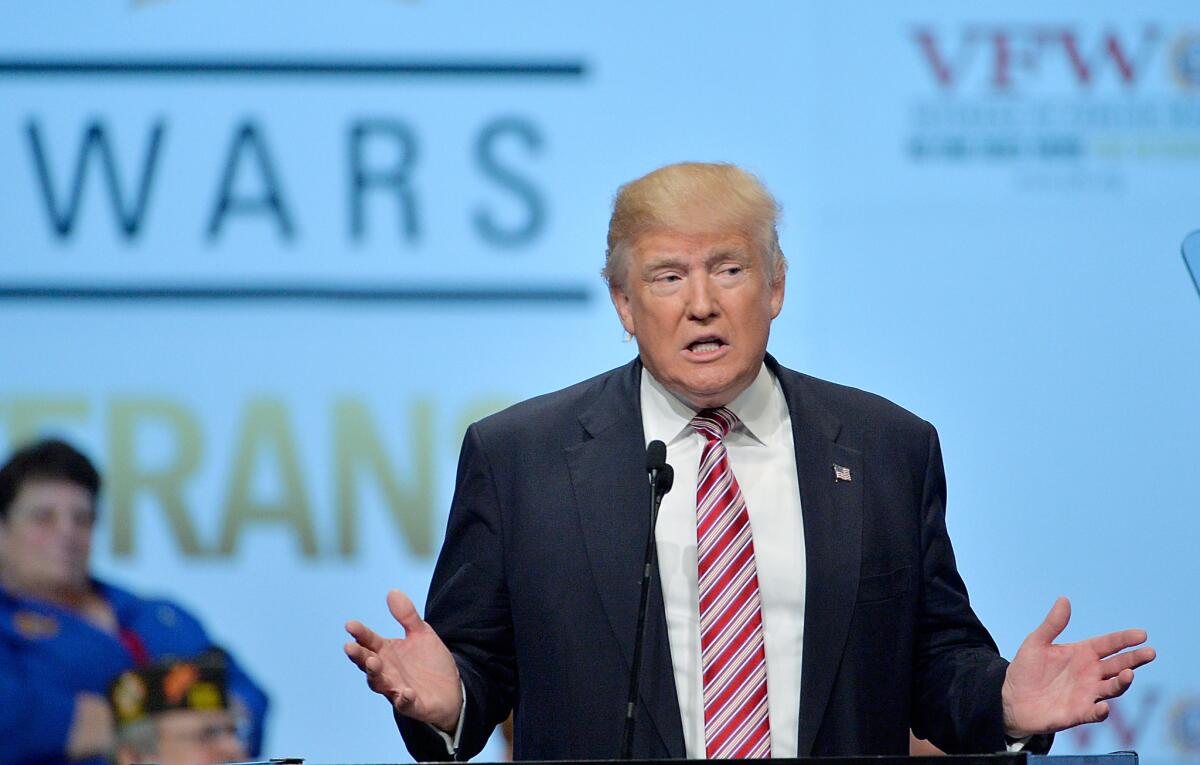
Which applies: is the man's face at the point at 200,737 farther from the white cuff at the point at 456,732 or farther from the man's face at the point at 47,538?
the white cuff at the point at 456,732

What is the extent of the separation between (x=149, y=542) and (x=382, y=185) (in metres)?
1.09

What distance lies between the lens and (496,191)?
391 cm

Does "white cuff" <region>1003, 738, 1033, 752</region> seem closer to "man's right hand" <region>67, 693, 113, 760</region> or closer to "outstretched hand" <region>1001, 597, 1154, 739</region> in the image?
"outstretched hand" <region>1001, 597, 1154, 739</region>

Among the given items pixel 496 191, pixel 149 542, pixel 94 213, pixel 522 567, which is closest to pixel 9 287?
pixel 94 213

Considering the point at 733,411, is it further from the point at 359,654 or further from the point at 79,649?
the point at 79,649

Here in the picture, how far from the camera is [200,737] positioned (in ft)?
12.3

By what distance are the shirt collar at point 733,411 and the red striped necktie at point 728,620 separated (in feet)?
0.23

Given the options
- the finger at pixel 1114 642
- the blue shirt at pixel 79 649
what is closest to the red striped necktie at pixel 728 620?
the finger at pixel 1114 642

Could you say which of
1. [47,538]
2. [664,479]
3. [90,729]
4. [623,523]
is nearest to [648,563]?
[664,479]

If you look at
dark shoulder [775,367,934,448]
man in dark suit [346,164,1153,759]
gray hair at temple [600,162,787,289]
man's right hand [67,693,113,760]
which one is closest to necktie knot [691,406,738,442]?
man in dark suit [346,164,1153,759]

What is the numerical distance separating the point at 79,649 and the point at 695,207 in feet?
7.51

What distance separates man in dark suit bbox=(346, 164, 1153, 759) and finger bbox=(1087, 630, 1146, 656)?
0.06 meters

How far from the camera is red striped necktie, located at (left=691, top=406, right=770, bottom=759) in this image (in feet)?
6.97

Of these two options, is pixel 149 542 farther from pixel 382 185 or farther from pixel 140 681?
pixel 382 185
